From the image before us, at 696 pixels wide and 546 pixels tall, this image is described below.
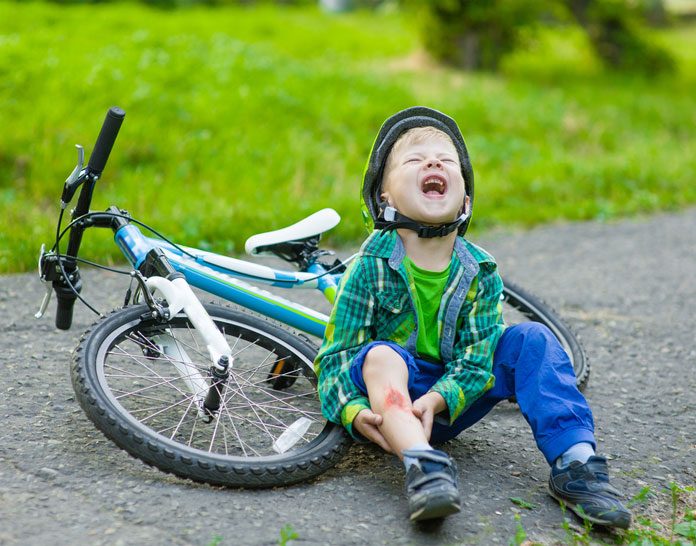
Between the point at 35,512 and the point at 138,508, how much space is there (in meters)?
0.29

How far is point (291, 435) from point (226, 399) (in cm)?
32

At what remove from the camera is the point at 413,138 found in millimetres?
3318

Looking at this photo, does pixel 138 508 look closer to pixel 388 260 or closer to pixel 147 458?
pixel 147 458

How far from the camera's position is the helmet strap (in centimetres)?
321

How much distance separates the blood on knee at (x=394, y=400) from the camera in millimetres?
2939

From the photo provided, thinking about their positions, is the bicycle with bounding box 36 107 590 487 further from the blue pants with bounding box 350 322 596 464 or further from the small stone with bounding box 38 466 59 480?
the blue pants with bounding box 350 322 596 464

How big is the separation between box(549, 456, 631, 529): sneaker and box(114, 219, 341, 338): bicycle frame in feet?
3.86

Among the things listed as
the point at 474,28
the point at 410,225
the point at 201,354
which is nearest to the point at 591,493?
the point at 410,225

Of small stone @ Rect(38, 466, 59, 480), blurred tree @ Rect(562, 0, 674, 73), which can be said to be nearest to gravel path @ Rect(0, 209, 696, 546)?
small stone @ Rect(38, 466, 59, 480)

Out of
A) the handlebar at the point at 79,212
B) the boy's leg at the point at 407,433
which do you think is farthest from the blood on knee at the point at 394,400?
the handlebar at the point at 79,212

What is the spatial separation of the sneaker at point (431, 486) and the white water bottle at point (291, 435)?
1.73ft

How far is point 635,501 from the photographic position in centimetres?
316

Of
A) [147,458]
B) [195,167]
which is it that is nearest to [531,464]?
[147,458]

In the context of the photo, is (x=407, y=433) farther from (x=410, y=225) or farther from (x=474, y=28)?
(x=474, y=28)
